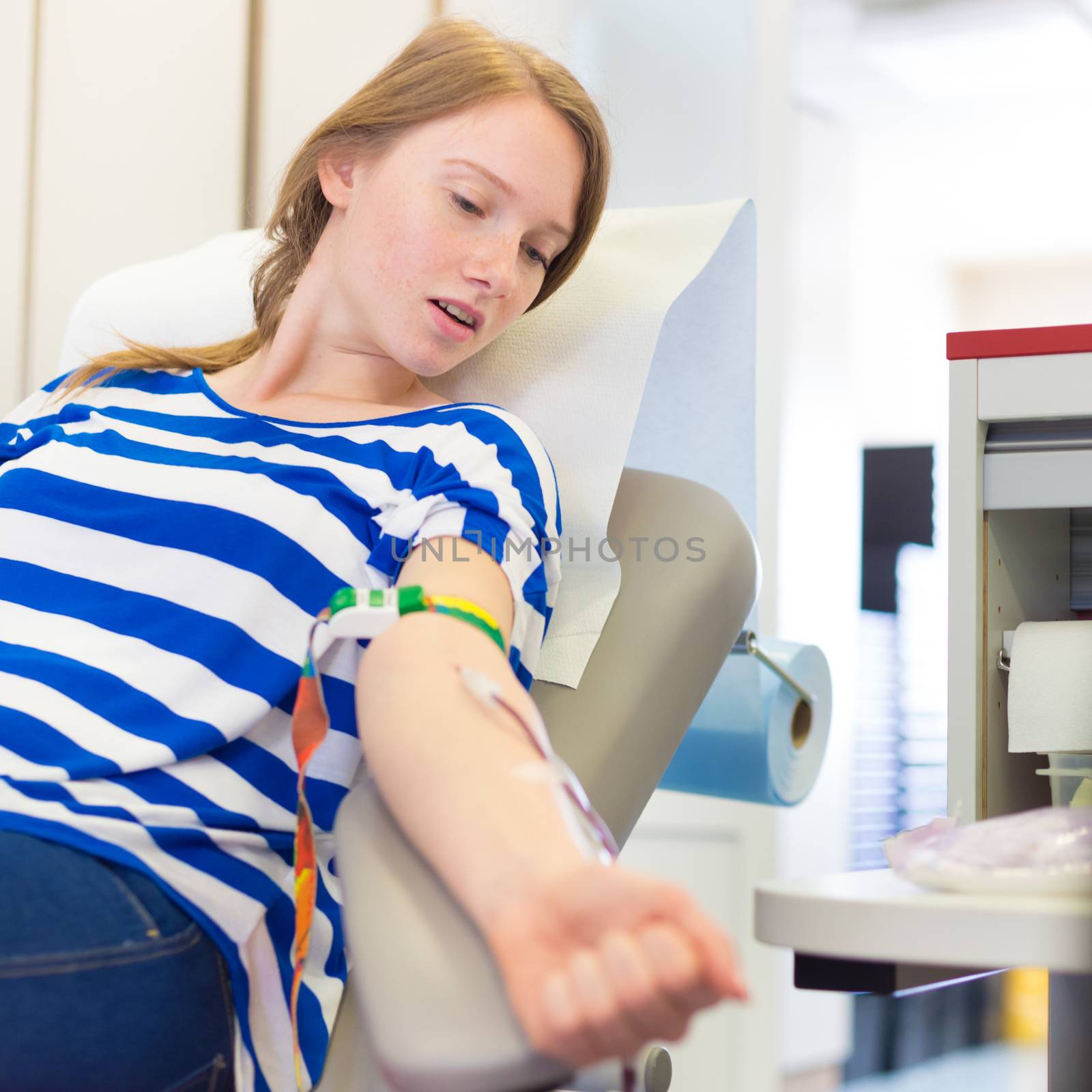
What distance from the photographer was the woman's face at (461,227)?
0.94 m

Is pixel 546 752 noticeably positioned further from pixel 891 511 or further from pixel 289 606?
pixel 891 511

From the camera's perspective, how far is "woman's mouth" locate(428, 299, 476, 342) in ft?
3.15

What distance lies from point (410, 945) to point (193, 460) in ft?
1.79

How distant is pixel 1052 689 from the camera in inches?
35.2

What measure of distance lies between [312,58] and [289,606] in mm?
1218

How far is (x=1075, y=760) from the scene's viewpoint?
35.4 inches

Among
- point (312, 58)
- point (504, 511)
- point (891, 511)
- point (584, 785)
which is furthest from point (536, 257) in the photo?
point (891, 511)

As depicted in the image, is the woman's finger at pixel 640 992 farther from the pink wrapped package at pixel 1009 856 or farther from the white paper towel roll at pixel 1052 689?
the white paper towel roll at pixel 1052 689

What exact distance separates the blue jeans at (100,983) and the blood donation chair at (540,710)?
0.09 metres

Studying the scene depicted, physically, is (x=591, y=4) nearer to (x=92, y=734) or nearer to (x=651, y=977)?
(x=92, y=734)

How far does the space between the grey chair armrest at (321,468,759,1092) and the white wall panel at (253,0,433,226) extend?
3.28ft

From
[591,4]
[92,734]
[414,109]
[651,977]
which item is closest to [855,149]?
[591,4]

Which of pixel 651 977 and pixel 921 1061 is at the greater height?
pixel 651 977

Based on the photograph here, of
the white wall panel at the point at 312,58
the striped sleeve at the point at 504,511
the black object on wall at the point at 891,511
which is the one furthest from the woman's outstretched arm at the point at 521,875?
the black object on wall at the point at 891,511
